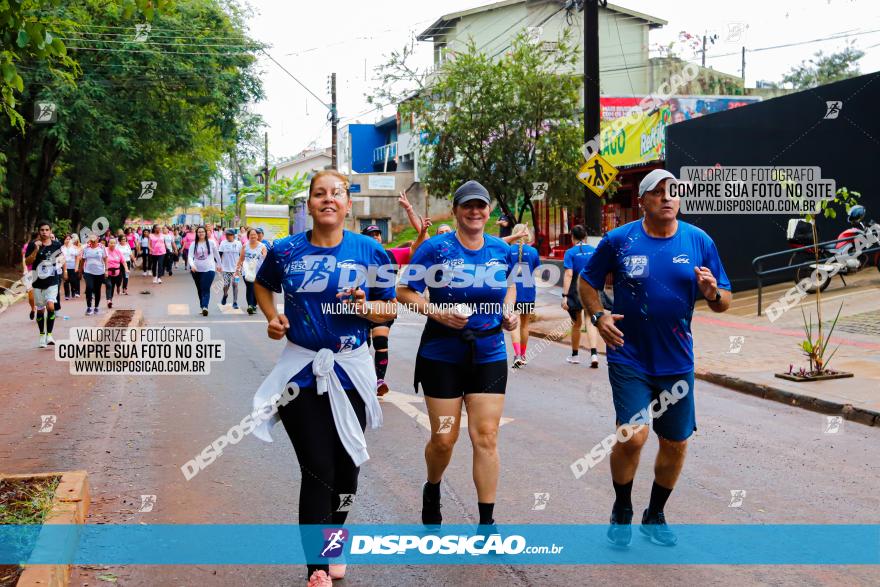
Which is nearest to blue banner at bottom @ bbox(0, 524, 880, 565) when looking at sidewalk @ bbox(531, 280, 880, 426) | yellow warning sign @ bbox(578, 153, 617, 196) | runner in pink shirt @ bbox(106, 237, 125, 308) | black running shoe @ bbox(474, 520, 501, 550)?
black running shoe @ bbox(474, 520, 501, 550)

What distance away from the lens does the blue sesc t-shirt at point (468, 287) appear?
4848 millimetres

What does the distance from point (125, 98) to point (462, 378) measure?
98.0 feet

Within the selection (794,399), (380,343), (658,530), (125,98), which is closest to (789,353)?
(794,399)

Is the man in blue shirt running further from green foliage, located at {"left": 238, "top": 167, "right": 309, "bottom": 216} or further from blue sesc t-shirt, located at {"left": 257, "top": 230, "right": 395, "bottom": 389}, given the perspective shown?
green foliage, located at {"left": 238, "top": 167, "right": 309, "bottom": 216}

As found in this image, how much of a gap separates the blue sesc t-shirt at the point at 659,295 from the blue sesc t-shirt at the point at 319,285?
1.38 metres

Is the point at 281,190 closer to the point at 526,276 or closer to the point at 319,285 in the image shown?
the point at 526,276

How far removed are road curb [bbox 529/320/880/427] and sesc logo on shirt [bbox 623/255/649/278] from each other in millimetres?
4940

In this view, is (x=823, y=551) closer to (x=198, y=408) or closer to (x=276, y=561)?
(x=276, y=561)

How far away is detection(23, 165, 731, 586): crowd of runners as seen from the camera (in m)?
4.29

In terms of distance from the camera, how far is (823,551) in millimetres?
4879

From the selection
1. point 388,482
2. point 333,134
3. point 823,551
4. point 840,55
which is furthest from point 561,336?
point 840,55

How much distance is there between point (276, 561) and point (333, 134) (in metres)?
28.3

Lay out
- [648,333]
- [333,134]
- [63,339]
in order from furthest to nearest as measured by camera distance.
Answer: [333,134] → [63,339] → [648,333]

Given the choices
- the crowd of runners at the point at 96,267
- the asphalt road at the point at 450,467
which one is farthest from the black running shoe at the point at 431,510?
the crowd of runners at the point at 96,267
